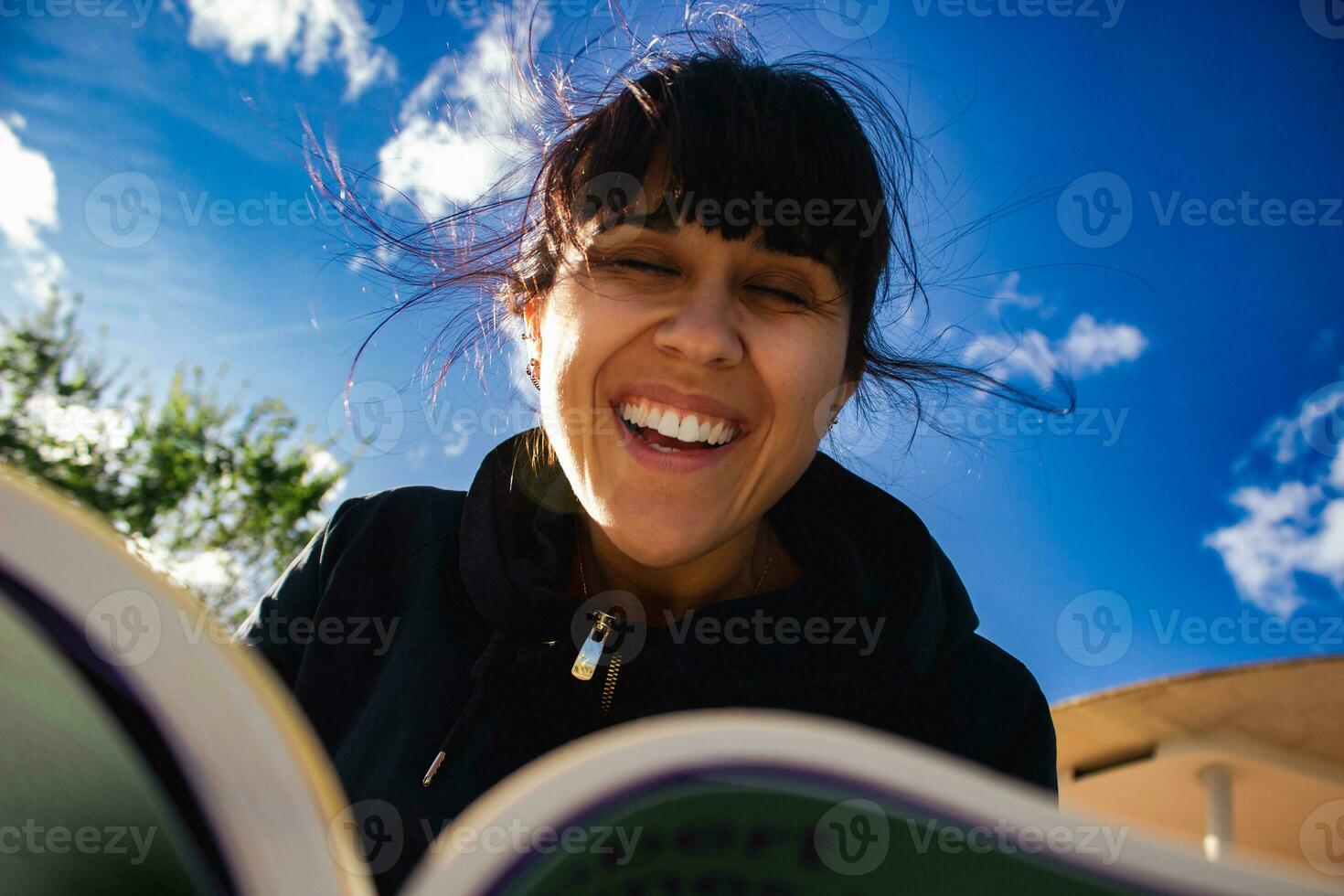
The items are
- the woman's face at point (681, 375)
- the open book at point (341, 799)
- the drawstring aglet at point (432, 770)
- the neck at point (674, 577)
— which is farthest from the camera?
the neck at point (674, 577)

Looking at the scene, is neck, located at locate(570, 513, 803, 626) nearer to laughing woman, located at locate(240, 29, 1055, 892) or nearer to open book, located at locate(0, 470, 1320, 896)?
laughing woman, located at locate(240, 29, 1055, 892)

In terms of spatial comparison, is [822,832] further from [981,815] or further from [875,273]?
[875,273]

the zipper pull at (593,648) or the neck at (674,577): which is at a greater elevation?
the neck at (674,577)

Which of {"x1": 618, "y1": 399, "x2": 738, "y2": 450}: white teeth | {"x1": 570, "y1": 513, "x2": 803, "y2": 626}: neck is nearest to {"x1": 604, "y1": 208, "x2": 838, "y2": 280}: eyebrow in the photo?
{"x1": 618, "y1": 399, "x2": 738, "y2": 450}: white teeth

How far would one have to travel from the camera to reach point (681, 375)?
128cm

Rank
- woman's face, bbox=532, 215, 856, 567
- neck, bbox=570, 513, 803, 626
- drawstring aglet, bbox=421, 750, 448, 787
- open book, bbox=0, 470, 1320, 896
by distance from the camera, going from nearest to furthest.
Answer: open book, bbox=0, 470, 1320, 896
drawstring aglet, bbox=421, 750, 448, 787
woman's face, bbox=532, 215, 856, 567
neck, bbox=570, 513, 803, 626

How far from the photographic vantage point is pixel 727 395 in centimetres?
129

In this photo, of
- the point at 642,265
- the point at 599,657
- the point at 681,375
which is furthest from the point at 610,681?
the point at 642,265

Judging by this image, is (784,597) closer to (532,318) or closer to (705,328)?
(705,328)

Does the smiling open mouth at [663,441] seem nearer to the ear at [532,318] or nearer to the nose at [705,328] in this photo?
the nose at [705,328]

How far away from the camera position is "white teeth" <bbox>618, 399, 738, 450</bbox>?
1.32 metres

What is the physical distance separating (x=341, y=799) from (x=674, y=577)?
1065mm

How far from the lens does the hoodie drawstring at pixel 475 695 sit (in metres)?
1.17

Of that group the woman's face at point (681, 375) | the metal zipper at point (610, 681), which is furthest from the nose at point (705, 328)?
the metal zipper at point (610, 681)
